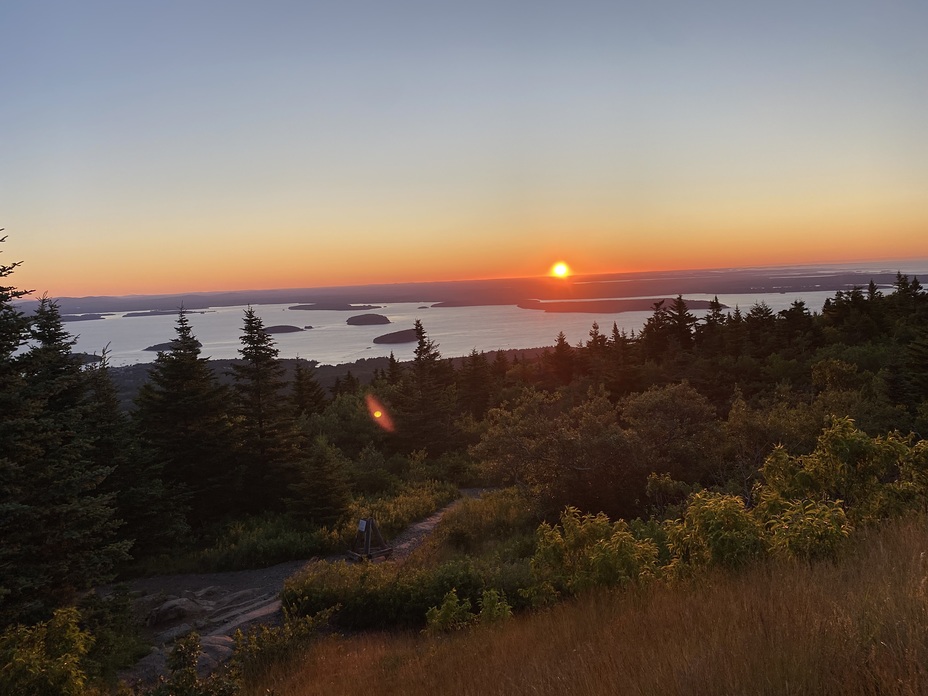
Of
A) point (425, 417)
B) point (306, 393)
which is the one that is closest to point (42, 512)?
point (425, 417)

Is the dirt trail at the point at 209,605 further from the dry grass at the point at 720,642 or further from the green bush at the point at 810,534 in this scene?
the green bush at the point at 810,534

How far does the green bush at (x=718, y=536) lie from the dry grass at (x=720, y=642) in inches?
11.5

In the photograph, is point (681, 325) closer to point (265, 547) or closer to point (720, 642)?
point (265, 547)

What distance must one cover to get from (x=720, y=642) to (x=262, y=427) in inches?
763

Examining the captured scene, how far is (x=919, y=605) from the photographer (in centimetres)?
374

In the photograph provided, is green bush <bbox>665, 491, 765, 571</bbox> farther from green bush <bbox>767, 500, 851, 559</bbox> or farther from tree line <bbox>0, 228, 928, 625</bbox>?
tree line <bbox>0, 228, 928, 625</bbox>

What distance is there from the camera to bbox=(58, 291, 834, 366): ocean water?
99.5 m

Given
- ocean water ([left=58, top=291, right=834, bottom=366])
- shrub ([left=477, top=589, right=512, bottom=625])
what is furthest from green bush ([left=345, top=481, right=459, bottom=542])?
ocean water ([left=58, top=291, right=834, bottom=366])

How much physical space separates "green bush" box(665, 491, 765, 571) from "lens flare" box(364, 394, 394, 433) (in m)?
25.0

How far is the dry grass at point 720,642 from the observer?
336 cm

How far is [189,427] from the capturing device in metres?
18.9

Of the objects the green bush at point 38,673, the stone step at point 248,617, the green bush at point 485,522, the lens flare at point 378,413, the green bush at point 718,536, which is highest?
the green bush at point 718,536

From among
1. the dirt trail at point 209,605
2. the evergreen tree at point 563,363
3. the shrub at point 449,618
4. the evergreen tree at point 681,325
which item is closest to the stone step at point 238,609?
the dirt trail at point 209,605

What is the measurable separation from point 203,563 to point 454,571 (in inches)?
374
